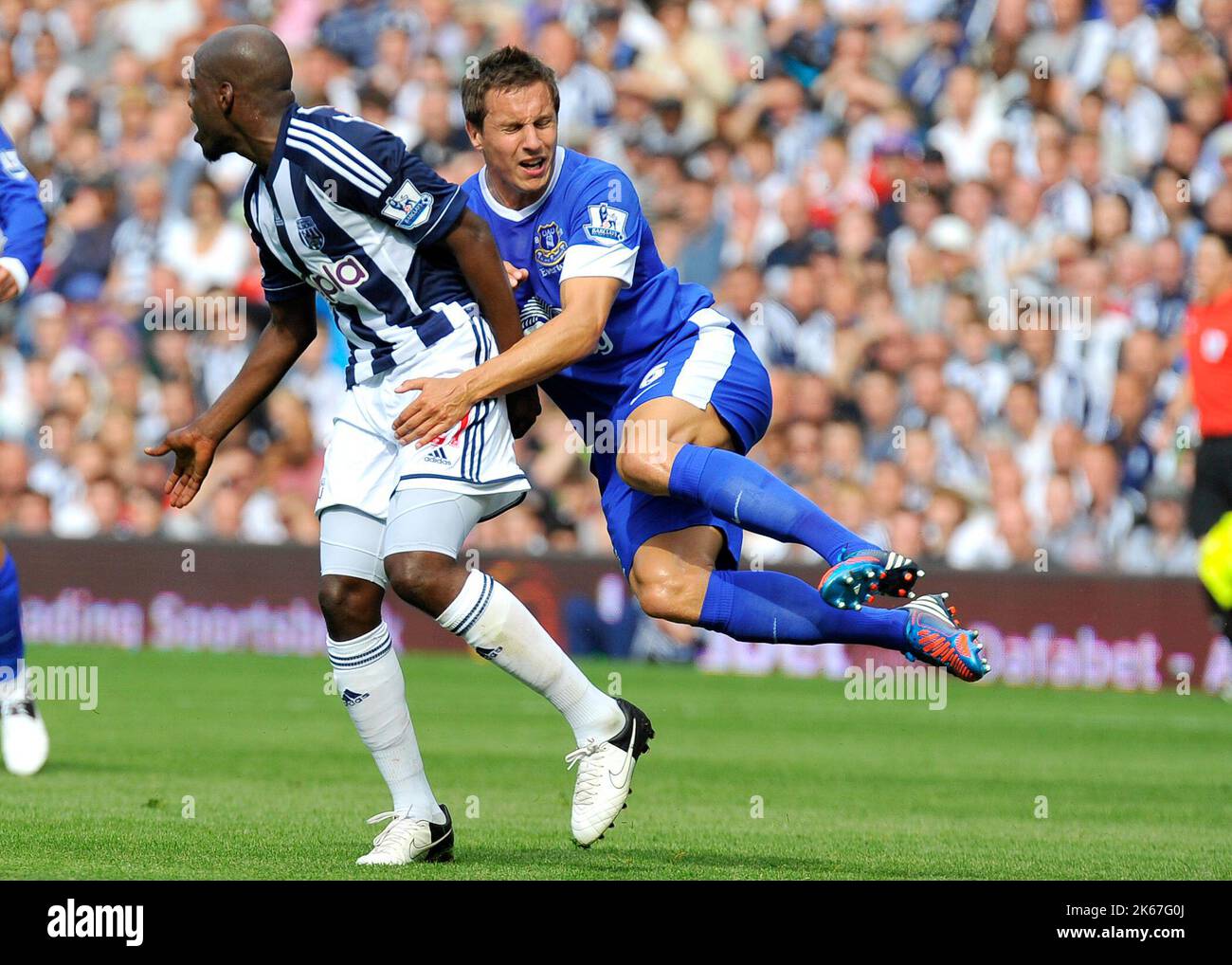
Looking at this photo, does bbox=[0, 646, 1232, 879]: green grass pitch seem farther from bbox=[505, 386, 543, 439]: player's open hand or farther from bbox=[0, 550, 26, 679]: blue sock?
bbox=[505, 386, 543, 439]: player's open hand

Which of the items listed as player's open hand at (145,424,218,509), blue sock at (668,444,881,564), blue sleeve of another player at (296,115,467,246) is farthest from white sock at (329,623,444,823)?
blue sleeve of another player at (296,115,467,246)

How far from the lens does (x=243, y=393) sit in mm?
6578

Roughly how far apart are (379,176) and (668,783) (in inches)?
151

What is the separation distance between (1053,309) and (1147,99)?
1.99 metres

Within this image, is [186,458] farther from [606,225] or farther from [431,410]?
[606,225]

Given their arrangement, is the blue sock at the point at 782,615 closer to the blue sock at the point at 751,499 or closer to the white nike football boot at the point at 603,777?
the blue sock at the point at 751,499

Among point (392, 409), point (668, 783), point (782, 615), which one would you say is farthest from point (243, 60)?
point (668, 783)

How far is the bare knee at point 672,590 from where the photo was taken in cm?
634

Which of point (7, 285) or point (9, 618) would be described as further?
point (9, 618)

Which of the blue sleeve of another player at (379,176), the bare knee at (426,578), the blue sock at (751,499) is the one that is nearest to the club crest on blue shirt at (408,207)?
the blue sleeve of another player at (379,176)

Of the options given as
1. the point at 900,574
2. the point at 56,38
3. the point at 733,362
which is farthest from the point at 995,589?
the point at 56,38

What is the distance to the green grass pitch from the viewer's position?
20.1ft

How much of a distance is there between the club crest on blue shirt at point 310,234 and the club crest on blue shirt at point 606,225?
0.88 meters

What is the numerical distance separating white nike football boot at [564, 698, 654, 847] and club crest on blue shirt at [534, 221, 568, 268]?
152 centimetres
